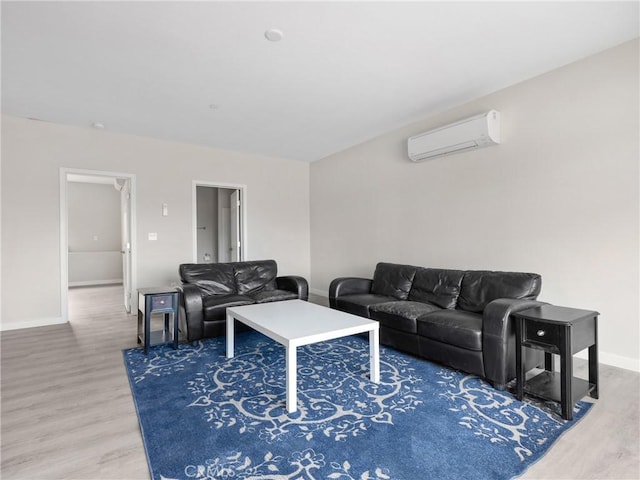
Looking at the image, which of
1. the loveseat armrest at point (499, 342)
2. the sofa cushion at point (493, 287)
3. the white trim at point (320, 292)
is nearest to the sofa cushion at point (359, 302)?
the sofa cushion at point (493, 287)

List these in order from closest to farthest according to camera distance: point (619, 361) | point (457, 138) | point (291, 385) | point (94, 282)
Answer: point (291, 385)
point (619, 361)
point (457, 138)
point (94, 282)

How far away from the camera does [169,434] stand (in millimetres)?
1989

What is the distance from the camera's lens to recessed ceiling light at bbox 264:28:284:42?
258cm

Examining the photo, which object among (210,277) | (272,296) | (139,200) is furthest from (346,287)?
(139,200)

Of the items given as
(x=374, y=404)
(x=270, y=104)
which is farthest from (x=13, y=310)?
(x=374, y=404)

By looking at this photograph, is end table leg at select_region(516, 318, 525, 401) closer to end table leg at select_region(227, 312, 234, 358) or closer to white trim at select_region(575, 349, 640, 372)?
white trim at select_region(575, 349, 640, 372)

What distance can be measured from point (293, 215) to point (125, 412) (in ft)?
16.1

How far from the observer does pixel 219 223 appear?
7.70 m

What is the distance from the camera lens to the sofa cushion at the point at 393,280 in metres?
4.06

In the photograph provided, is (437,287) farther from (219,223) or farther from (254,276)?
(219,223)

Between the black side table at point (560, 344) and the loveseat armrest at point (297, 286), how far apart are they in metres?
2.62

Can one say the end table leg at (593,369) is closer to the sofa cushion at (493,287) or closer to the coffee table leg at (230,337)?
the sofa cushion at (493,287)

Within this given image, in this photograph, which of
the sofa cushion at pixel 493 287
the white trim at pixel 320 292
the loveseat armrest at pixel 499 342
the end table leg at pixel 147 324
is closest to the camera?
the loveseat armrest at pixel 499 342

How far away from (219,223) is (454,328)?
6.07 metres
